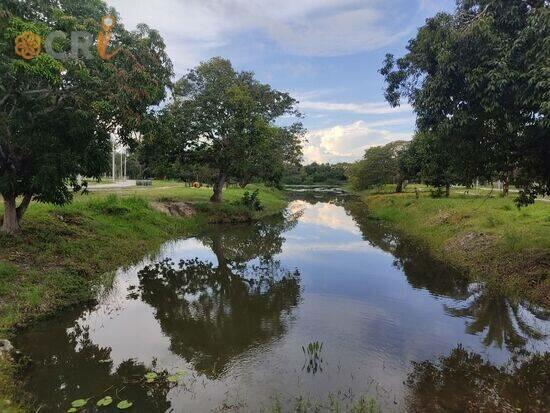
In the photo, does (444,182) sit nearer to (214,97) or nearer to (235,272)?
(214,97)

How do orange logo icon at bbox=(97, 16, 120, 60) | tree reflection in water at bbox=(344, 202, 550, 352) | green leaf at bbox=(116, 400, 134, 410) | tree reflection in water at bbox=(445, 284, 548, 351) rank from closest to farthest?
green leaf at bbox=(116, 400, 134, 410)
tree reflection in water at bbox=(445, 284, 548, 351)
tree reflection in water at bbox=(344, 202, 550, 352)
orange logo icon at bbox=(97, 16, 120, 60)

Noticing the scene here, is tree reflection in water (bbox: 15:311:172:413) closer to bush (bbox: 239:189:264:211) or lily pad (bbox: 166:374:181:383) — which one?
lily pad (bbox: 166:374:181:383)

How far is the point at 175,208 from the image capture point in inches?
1344

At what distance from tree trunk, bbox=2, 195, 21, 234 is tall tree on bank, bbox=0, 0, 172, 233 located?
44mm

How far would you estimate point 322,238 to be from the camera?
3111cm

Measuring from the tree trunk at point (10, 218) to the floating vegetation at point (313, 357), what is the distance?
13337 mm

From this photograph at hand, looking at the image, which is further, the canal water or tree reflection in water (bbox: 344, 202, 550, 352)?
tree reflection in water (bbox: 344, 202, 550, 352)

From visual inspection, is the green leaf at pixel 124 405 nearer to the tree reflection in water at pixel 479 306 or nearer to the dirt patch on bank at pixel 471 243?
the tree reflection in water at pixel 479 306

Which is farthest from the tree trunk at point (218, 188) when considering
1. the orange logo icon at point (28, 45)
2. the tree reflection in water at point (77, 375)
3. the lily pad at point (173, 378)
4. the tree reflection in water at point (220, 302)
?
the lily pad at point (173, 378)

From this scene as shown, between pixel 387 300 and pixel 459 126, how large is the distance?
665 cm

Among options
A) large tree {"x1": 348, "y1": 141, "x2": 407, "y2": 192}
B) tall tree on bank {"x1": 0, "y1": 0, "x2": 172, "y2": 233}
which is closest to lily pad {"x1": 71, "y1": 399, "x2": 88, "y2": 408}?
tall tree on bank {"x1": 0, "y1": 0, "x2": 172, "y2": 233}

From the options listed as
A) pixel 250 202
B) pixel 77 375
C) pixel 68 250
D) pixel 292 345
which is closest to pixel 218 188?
pixel 250 202

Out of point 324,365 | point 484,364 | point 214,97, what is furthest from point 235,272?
point 214,97

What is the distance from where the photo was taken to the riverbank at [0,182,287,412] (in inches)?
500
